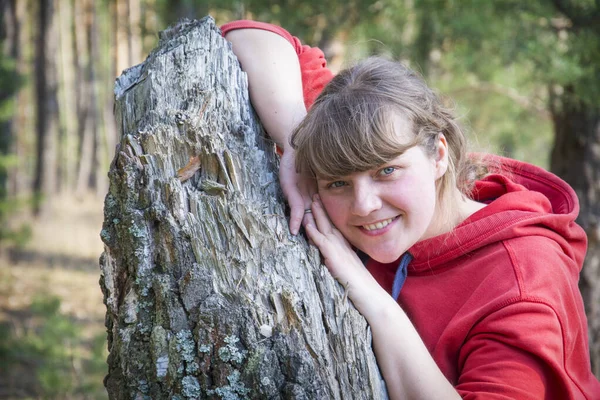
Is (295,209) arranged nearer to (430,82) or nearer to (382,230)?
(382,230)

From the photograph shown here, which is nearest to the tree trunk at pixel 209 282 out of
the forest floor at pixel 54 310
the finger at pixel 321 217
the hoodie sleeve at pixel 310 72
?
the finger at pixel 321 217

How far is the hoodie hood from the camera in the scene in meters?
1.92

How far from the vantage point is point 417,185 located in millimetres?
1863

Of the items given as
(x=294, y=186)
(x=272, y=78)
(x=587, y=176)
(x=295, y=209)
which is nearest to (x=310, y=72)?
(x=272, y=78)

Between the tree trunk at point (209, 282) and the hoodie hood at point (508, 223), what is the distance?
0.44m

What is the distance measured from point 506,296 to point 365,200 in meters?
0.52

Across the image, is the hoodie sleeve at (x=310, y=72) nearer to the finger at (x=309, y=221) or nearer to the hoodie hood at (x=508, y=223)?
the finger at (x=309, y=221)

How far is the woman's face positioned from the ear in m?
0.08

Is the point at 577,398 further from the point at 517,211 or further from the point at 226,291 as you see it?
the point at 226,291

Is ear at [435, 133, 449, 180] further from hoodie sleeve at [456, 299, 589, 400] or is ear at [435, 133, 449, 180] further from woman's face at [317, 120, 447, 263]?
hoodie sleeve at [456, 299, 589, 400]

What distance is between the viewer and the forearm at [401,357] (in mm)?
1615

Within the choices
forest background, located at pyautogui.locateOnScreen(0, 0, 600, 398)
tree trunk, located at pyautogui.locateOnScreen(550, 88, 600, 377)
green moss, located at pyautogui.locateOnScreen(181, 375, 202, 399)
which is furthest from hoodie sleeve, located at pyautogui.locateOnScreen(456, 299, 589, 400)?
tree trunk, located at pyautogui.locateOnScreen(550, 88, 600, 377)

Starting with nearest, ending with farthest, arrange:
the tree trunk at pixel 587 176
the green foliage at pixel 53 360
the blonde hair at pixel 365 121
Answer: the blonde hair at pixel 365 121 < the tree trunk at pixel 587 176 < the green foliage at pixel 53 360

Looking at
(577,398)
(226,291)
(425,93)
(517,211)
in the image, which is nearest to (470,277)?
(517,211)
